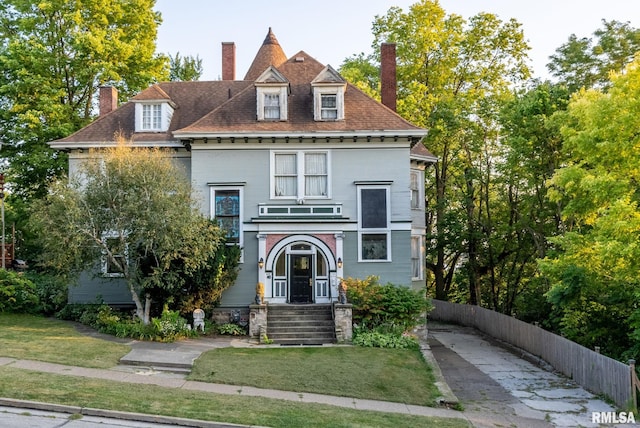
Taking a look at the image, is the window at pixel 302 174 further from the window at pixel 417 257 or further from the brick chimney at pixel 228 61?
the brick chimney at pixel 228 61

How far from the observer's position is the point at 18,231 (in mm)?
30547

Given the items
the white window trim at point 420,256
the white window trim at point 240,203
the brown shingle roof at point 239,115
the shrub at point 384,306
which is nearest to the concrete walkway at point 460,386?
the shrub at point 384,306

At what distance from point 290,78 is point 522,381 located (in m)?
15.5

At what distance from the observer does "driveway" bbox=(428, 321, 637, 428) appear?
13180 millimetres

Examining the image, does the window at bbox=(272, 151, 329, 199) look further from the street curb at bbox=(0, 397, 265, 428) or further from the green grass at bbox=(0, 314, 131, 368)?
the street curb at bbox=(0, 397, 265, 428)

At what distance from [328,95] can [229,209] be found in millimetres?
6223

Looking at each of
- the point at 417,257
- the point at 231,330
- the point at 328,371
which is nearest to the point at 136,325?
the point at 231,330

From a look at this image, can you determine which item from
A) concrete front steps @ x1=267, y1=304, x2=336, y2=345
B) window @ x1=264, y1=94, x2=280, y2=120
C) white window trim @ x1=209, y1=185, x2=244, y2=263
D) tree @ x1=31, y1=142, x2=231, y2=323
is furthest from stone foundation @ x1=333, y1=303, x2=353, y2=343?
window @ x1=264, y1=94, x2=280, y2=120

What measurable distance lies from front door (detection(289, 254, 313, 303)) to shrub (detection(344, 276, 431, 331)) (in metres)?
2.02

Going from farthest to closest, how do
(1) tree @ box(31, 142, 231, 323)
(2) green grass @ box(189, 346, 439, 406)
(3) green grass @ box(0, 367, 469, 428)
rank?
(1) tree @ box(31, 142, 231, 323) < (2) green grass @ box(189, 346, 439, 406) < (3) green grass @ box(0, 367, 469, 428)

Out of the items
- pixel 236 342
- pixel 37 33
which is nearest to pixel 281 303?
pixel 236 342

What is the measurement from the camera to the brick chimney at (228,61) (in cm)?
2944

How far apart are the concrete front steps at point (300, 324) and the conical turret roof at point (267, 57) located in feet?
40.1

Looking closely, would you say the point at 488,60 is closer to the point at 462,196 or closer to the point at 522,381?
the point at 462,196
